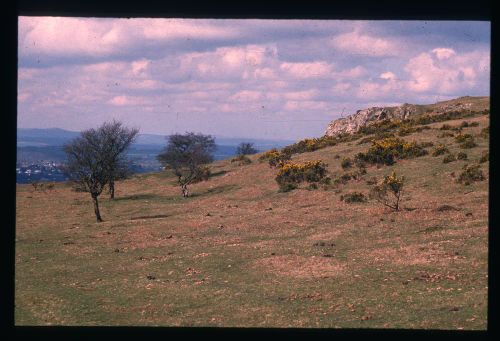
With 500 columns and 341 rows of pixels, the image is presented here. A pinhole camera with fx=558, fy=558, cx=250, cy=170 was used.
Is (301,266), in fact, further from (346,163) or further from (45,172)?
(45,172)

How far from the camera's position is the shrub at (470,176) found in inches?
1435

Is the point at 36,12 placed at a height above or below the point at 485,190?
above

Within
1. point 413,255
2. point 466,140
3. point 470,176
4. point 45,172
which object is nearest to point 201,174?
point 466,140

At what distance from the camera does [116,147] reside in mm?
49062

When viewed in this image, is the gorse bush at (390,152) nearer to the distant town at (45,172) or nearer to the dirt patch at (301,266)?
the distant town at (45,172)

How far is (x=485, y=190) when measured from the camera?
112 feet

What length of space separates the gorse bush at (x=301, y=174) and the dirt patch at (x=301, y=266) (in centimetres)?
2486

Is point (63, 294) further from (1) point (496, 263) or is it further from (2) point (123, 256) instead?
(1) point (496, 263)

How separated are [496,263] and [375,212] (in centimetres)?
2781

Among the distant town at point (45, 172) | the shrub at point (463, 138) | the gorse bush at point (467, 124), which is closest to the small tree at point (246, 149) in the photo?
the distant town at point (45, 172)

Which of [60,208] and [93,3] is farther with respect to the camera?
[60,208]

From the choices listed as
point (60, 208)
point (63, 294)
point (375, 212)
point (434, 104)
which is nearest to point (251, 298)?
point (63, 294)

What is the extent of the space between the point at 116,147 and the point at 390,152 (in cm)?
2395
